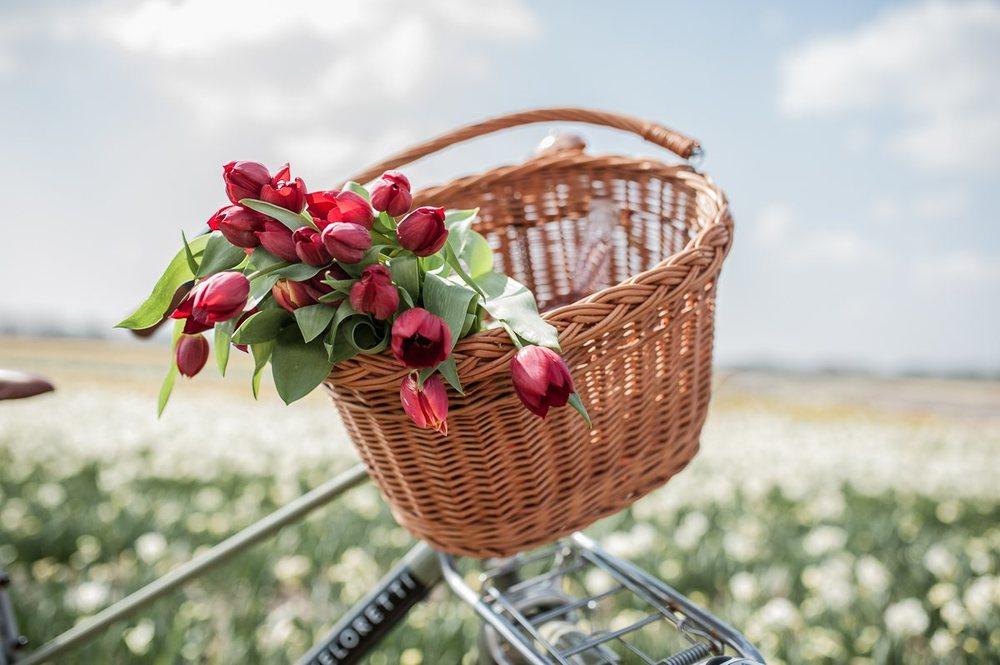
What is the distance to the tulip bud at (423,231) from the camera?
76 cm

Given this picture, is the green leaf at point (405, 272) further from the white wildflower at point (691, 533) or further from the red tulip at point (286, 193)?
the white wildflower at point (691, 533)

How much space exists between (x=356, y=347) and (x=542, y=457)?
0.94 feet

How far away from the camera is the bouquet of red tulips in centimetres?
72

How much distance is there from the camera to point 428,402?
2.46ft

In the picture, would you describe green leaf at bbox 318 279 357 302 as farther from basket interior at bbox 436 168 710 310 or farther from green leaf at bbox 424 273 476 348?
basket interior at bbox 436 168 710 310

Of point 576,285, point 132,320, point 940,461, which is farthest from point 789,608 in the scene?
point 940,461

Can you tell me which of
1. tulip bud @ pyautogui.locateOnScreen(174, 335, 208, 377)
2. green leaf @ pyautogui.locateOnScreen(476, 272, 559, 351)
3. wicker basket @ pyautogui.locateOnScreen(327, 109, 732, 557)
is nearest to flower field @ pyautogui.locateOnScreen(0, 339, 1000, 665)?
wicker basket @ pyautogui.locateOnScreen(327, 109, 732, 557)

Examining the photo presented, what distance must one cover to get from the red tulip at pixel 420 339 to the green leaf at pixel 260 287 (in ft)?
0.41

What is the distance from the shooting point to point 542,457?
956mm

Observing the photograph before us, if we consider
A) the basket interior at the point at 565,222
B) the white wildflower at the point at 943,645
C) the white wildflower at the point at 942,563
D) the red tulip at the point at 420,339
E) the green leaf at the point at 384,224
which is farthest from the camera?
the white wildflower at the point at 942,563

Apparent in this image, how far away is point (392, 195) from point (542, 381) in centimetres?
24

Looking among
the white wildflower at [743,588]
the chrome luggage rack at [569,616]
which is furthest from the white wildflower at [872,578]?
the chrome luggage rack at [569,616]

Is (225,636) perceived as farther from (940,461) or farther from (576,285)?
(940,461)

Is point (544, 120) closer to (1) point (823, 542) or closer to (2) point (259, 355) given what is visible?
(2) point (259, 355)
